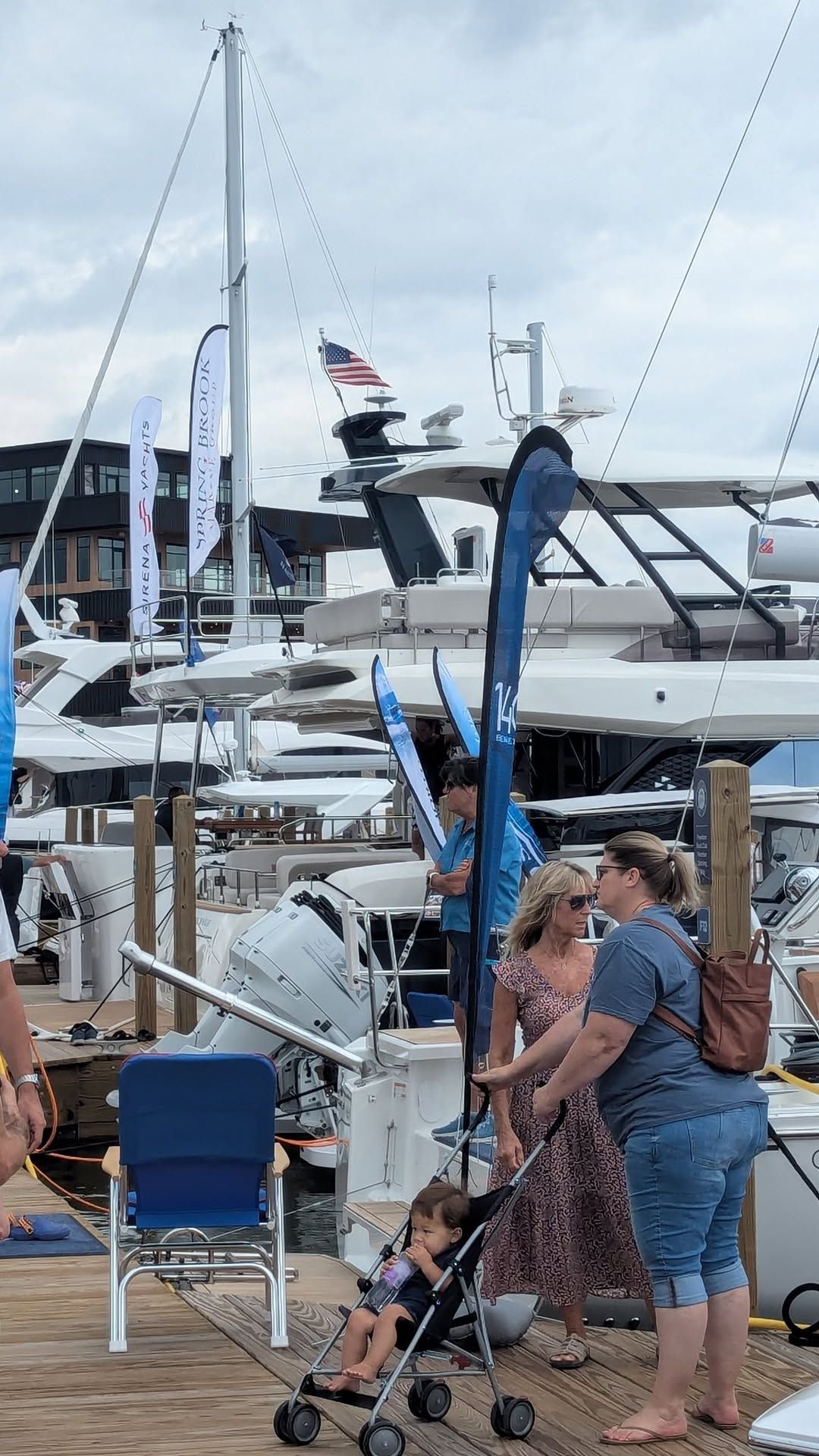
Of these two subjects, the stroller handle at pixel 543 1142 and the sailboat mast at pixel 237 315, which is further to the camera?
the sailboat mast at pixel 237 315

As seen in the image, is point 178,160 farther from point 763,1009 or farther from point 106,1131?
point 763,1009

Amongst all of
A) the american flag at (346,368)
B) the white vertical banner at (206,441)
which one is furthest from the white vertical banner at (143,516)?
the american flag at (346,368)

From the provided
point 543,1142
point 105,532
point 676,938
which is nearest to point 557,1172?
point 543,1142

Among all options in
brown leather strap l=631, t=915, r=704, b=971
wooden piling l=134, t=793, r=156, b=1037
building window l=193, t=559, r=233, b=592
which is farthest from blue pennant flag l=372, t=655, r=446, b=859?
building window l=193, t=559, r=233, b=592

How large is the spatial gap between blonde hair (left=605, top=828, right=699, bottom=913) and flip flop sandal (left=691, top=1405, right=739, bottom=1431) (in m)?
1.52

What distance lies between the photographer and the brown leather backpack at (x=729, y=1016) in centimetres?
457

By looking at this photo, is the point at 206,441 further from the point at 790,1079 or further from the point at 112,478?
the point at 112,478

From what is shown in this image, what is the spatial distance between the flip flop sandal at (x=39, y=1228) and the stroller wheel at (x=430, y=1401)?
11.2ft

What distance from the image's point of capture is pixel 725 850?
5727 mm

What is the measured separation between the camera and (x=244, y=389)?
23.5 meters

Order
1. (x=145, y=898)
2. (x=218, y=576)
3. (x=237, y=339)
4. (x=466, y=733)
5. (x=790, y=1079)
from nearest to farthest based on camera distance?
(x=790, y=1079) < (x=466, y=733) < (x=145, y=898) < (x=237, y=339) < (x=218, y=576)

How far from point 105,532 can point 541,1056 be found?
59.0 meters

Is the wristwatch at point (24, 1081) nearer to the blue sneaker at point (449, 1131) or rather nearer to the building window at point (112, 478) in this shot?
the blue sneaker at point (449, 1131)

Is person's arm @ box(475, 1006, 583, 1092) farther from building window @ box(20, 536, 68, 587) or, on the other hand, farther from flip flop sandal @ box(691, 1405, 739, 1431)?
building window @ box(20, 536, 68, 587)
